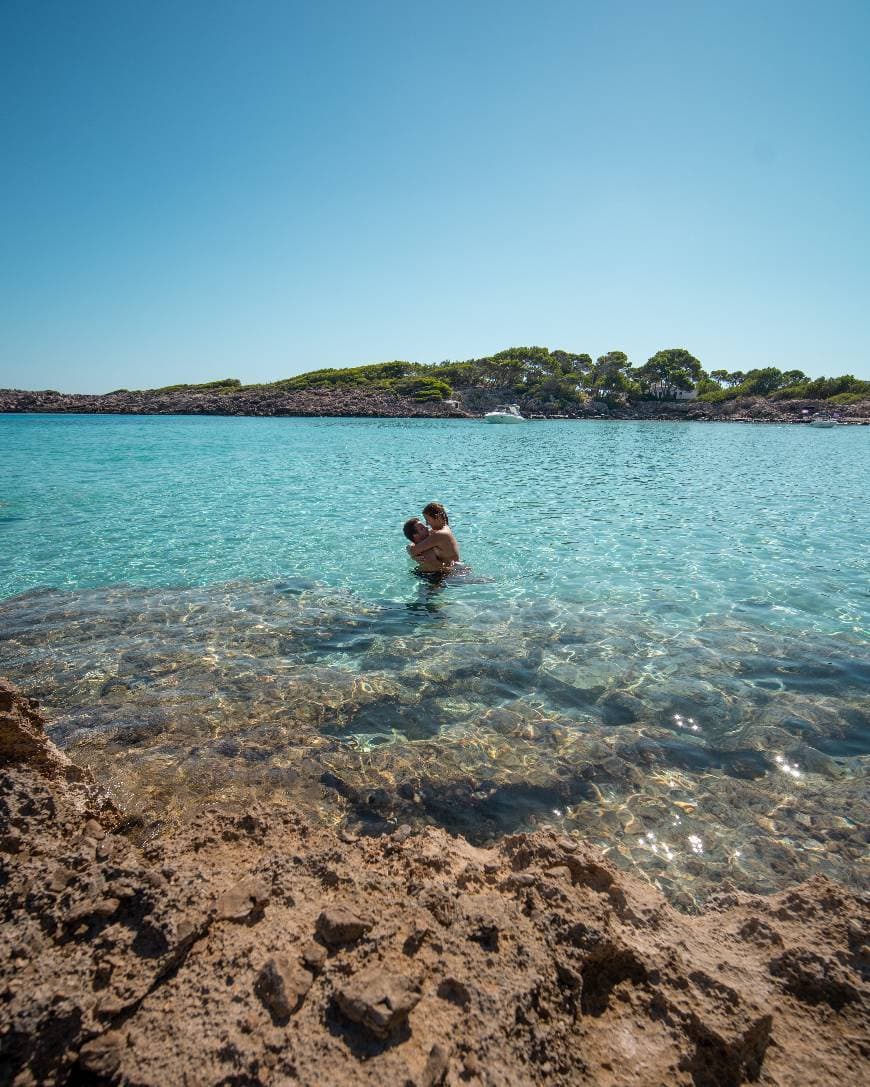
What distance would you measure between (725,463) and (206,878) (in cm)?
3385

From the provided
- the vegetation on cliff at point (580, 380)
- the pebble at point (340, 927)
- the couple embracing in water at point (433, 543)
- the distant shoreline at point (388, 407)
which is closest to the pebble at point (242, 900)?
the pebble at point (340, 927)

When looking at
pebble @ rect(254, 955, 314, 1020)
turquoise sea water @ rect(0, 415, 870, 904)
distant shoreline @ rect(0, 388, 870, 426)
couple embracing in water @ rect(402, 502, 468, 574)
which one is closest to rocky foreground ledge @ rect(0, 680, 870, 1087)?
pebble @ rect(254, 955, 314, 1020)

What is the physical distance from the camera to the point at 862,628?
7395 millimetres

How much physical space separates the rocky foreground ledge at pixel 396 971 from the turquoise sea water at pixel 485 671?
95 centimetres

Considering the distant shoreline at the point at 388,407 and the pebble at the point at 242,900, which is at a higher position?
the distant shoreline at the point at 388,407

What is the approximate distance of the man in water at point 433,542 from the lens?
9.26m

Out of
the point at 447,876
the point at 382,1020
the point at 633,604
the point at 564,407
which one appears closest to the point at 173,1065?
the point at 382,1020

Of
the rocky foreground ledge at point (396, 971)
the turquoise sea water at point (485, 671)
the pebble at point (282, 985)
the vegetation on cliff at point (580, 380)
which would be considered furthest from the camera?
the vegetation on cliff at point (580, 380)

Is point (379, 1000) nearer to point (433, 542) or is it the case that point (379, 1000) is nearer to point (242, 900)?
point (242, 900)

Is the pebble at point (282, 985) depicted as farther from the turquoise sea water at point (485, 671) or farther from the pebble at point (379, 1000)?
the turquoise sea water at point (485, 671)

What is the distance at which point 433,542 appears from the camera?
9.26 m

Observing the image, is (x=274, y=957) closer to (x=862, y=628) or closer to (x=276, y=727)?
(x=276, y=727)

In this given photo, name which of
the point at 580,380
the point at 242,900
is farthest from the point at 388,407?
the point at 242,900

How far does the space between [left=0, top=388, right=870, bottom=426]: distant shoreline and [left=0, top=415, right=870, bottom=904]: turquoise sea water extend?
66.9 meters
